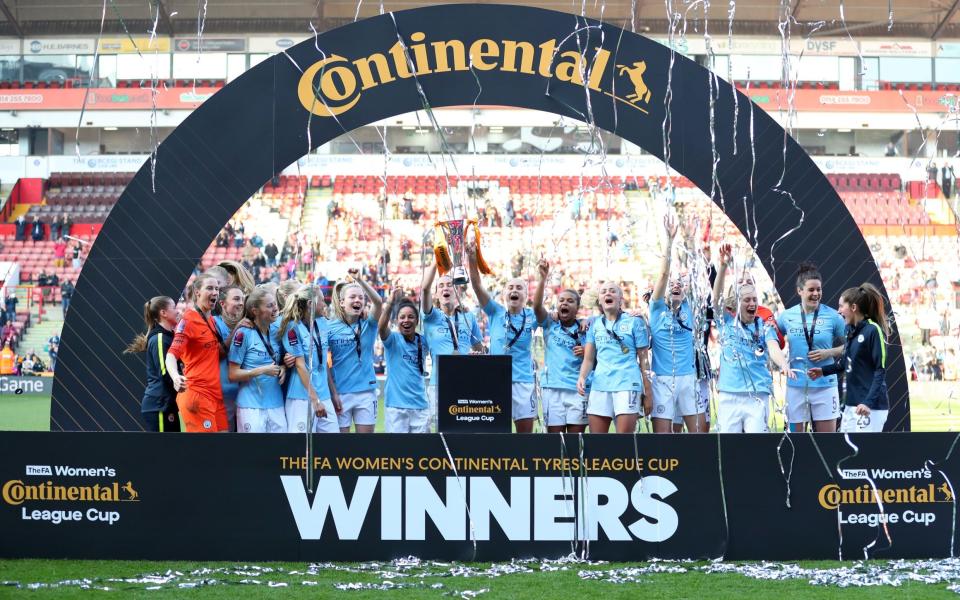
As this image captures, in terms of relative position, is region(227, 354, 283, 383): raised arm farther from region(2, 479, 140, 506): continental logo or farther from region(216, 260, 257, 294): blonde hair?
region(2, 479, 140, 506): continental logo

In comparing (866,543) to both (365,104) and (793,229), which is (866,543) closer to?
(793,229)

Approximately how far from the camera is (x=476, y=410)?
6.09 metres

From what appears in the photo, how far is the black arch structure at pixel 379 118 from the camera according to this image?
26.0 feet

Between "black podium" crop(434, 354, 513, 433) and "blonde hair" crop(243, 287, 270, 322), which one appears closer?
"black podium" crop(434, 354, 513, 433)

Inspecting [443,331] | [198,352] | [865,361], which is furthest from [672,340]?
[198,352]

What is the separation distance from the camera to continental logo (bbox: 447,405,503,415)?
6074 mm

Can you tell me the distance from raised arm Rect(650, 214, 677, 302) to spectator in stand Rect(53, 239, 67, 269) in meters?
25.2

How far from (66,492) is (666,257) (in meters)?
4.04

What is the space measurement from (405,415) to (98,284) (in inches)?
106

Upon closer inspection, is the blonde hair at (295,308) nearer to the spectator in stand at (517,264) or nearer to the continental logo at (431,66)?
the continental logo at (431,66)

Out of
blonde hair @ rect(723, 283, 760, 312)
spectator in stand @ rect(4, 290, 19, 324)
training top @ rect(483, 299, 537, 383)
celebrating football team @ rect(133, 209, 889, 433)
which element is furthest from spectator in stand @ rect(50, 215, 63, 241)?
blonde hair @ rect(723, 283, 760, 312)

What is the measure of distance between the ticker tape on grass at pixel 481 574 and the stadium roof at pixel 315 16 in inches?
1216

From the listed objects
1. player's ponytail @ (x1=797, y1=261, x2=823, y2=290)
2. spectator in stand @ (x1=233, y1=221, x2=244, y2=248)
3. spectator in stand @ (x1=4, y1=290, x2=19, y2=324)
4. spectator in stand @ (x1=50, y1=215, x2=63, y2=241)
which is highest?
spectator in stand @ (x1=50, y1=215, x2=63, y2=241)

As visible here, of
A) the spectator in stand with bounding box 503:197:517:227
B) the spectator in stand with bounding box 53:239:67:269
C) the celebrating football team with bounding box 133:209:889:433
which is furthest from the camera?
the spectator in stand with bounding box 503:197:517:227
